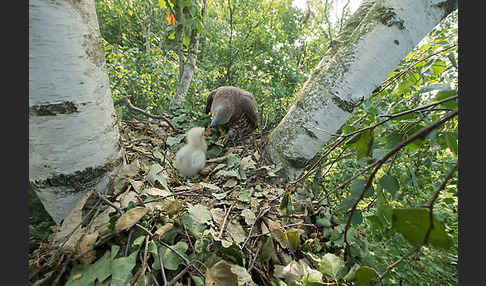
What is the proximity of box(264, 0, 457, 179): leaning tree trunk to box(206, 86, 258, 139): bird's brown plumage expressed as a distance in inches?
27.8

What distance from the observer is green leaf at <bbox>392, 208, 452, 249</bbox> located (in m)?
0.24

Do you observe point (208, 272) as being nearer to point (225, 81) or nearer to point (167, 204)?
point (167, 204)

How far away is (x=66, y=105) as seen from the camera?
23.6 inches

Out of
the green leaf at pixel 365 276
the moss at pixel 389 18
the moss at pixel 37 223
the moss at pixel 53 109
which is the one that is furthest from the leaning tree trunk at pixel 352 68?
the moss at pixel 37 223

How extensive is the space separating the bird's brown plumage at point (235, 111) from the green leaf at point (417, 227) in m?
1.57

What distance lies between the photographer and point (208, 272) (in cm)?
49

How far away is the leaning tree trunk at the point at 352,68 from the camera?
90 cm

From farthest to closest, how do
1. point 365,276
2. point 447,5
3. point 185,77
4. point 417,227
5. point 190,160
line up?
1. point 185,77
2. point 190,160
3. point 447,5
4. point 365,276
5. point 417,227

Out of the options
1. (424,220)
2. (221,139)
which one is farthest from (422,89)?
(221,139)

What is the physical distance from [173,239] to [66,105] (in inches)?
21.4

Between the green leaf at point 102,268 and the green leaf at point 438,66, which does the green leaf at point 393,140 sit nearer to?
the green leaf at point 438,66

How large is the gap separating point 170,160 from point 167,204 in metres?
0.61

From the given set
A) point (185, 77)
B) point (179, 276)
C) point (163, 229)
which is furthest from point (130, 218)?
point (185, 77)

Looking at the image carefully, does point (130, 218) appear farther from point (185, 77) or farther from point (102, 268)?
point (185, 77)
